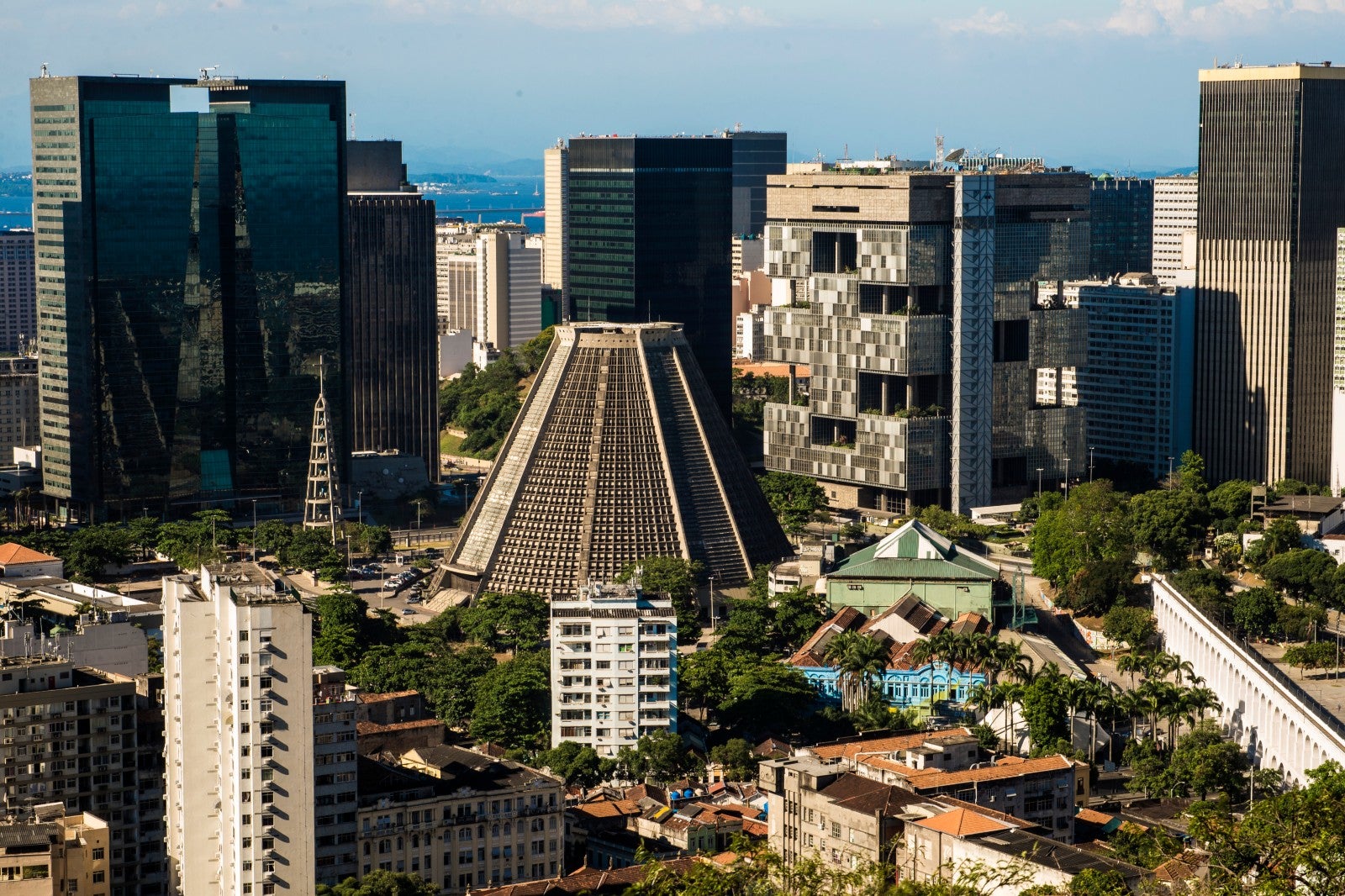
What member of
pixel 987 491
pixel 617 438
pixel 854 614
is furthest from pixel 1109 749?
pixel 987 491

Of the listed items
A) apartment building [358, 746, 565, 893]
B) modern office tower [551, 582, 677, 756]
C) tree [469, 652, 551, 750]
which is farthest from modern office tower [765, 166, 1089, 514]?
apartment building [358, 746, 565, 893]

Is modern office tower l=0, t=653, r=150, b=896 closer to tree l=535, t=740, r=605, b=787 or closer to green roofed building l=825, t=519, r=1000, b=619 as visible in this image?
tree l=535, t=740, r=605, b=787

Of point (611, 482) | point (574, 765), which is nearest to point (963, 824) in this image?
point (574, 765)

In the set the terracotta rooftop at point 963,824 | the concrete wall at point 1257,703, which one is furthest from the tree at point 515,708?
the concrete wall at point 1257,703

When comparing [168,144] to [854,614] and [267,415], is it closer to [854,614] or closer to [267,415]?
[267,415]

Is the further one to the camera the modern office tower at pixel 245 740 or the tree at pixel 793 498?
the tree at pixel 793 498

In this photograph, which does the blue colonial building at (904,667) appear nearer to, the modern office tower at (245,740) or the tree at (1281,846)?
the modern office tower at (245,740)
